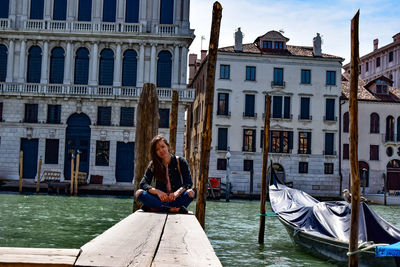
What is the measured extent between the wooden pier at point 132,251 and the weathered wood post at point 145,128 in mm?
4463

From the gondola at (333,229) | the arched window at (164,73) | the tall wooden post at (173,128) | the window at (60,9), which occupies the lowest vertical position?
the gondola at (333,229)

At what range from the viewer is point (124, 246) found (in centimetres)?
293

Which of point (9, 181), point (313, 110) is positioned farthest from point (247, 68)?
point (9, 181)

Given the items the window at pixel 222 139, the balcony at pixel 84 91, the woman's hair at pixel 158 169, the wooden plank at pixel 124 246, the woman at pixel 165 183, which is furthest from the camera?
the window at pixel 222 139

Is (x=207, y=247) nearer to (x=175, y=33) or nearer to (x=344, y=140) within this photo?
(x=175, y=33)

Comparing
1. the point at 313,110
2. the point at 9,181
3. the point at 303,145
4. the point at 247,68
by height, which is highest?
the point at 247,68

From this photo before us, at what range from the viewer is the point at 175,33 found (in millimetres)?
31703

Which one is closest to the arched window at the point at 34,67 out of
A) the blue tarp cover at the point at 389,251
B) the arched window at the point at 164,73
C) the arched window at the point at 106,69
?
the arched window at the point at 106,69

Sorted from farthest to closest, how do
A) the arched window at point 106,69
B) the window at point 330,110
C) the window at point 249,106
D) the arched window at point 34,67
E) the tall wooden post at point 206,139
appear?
the window at point 330,110 → the window at point 249,106 → the arched window at point 106,69 → the arched window at point 34,67 → the tall wooden post at point 206,139

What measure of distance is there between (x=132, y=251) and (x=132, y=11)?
102 ft

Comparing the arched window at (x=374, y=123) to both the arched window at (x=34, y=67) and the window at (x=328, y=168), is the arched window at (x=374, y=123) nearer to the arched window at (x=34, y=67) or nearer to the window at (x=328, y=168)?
the window at (x=328, y=168)

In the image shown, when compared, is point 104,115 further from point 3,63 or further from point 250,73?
point 250,73

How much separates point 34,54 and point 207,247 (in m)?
31.5

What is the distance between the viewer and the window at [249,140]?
32.9 meters
